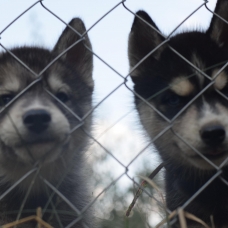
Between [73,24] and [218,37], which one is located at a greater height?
[73,24]

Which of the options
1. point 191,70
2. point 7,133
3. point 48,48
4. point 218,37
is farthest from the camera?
point 48,48

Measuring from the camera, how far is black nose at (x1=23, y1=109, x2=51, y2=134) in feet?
9.96

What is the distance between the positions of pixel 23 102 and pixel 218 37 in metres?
1.80

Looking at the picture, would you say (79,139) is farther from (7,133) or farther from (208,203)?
(208,203)

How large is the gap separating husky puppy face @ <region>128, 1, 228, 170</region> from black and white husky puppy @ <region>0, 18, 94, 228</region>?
0.55 metres

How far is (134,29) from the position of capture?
13.6 ft

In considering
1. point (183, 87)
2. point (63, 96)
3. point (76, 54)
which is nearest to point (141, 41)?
point (76, 54)

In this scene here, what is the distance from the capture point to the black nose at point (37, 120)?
3037mm

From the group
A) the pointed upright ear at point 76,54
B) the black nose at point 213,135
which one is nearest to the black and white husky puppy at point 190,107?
the black nose at point 213,135

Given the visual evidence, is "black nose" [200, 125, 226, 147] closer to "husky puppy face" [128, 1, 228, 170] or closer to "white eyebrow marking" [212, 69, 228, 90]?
"husky puppy face" [128, 1, 228, 170]

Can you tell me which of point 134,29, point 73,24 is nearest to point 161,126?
point 134,29

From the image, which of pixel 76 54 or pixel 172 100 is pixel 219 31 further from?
pixel 76 54

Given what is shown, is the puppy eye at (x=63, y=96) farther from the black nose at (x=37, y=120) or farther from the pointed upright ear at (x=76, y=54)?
the black nose at (x=37, y=120)

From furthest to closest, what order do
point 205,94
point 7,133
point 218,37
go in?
point 218,37, point 205,94, point 7,133
